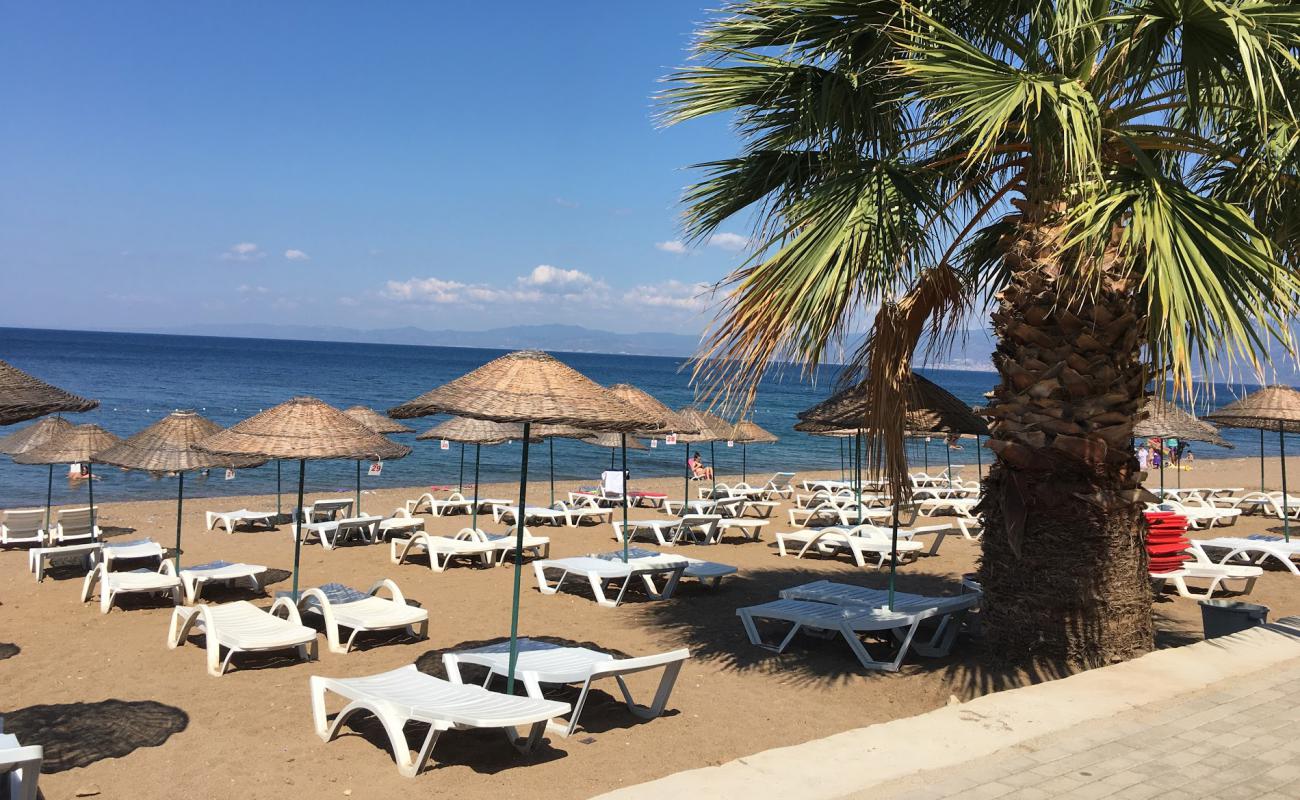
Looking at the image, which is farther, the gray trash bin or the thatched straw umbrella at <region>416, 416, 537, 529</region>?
the thatched straw umbrella at <region>416, 416, 537, 529</region>

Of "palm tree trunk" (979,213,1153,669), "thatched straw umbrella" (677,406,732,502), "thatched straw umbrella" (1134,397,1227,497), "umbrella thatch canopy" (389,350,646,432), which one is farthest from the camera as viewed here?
"thatched straw umbrella" (1134,397,1227,497)

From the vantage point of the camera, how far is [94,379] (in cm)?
6469

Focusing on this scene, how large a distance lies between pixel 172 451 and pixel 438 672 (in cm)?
395

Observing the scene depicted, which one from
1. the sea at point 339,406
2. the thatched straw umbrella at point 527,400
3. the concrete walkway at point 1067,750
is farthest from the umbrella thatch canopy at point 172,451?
the concrete walkway at point 1067,750

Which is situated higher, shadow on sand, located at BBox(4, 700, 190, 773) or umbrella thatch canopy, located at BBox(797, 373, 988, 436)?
umbrella thatch canopy, located at BBox(797, 373, 988, 436)

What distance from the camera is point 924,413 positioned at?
23.2 ft

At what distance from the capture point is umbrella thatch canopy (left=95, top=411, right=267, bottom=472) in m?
8.55

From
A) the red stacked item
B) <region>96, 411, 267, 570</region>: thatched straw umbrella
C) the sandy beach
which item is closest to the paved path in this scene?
the sandy beach

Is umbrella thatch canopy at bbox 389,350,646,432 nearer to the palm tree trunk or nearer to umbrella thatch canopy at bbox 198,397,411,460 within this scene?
umbrella thatch canopy at bbox 198,397,411,460

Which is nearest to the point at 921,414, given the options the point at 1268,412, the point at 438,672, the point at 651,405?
the point at 651,405

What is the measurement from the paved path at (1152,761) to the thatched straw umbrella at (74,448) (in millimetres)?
10191

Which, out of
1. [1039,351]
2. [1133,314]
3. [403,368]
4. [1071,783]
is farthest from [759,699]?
[403,368]

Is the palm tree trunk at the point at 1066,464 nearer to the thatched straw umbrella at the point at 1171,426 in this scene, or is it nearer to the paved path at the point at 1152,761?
the paved path at the point at 1152,761

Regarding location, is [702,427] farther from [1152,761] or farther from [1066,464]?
[1152,761]
